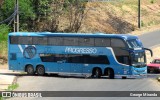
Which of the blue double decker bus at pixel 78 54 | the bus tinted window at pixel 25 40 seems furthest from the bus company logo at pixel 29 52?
the bus tinted window at pixel 25 40

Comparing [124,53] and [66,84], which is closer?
[66,84]

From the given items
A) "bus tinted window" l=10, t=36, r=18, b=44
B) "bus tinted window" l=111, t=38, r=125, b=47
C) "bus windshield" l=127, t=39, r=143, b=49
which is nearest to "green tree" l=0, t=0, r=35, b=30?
"bus tinted window" l=10, t=36, r=18, b=44

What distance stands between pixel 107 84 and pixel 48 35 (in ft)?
29.0

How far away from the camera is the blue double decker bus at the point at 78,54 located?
3566 cm

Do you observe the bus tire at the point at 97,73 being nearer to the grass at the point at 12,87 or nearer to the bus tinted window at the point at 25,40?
the bus tinted window at the point at 25,40

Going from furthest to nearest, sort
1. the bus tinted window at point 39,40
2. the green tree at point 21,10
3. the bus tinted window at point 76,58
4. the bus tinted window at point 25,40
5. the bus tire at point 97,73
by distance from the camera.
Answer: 1. the green tree at point 21,10
2. the bus tinted window at point 25,40
3. the bus tinted window at point 39,40
4. the bus tire at point 97,73
5. the bus tinted window at point 76,58

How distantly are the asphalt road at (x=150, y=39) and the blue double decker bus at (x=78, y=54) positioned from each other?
2264cm

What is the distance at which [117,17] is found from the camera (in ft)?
233

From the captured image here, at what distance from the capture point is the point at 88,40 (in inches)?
1451

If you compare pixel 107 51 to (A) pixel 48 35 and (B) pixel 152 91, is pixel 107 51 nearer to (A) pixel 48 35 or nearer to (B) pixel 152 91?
(A) pixel 48 35

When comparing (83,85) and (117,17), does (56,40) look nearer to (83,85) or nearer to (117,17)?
(83,85)

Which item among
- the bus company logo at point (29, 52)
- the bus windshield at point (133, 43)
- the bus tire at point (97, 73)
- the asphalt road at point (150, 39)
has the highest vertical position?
the asphalt road at point (150, 39)

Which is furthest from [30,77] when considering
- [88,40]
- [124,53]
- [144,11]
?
[144,11]

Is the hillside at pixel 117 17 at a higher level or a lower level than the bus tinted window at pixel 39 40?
higher
